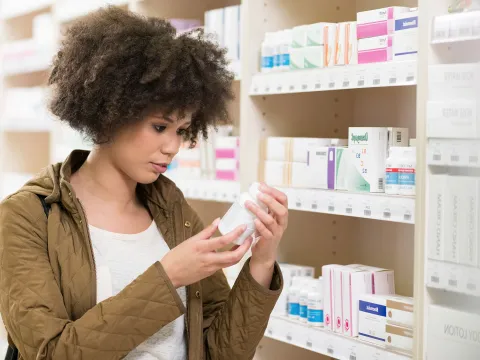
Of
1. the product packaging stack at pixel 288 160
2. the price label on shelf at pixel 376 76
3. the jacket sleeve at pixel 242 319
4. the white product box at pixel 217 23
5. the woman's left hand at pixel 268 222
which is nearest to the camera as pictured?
the woman's left hand at pixel 268 222

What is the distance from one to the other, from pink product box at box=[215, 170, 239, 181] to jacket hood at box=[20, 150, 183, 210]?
39.3 inches

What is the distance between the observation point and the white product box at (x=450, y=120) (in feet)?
6.31

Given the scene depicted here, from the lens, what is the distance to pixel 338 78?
2.48 m

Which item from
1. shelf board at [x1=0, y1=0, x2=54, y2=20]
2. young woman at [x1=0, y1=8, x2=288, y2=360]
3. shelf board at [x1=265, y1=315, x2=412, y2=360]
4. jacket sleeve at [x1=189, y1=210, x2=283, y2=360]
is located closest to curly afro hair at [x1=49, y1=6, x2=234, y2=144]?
young woman at [x1=0, y1=8, x2=288, y2=360]

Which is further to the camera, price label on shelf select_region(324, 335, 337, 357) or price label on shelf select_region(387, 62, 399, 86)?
price label on shelf select_region(324, 335, 337, 357)

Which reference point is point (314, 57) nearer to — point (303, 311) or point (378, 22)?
point (378, 22)

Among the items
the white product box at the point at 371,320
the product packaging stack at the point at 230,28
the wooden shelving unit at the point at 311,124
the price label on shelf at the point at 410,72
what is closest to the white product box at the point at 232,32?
the product packaging stack at the point at 230,28

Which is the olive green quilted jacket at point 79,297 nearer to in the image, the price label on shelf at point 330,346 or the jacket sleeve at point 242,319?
the jacket sleeve at point 242,319

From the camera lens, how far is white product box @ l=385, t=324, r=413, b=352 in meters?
2.25

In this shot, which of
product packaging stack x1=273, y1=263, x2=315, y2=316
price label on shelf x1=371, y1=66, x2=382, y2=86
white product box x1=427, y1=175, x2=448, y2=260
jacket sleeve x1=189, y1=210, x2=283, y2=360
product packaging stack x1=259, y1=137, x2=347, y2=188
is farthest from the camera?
product packaging stack x1=273, y1=263, x2=315, y2=316

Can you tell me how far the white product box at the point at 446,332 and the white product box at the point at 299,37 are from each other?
1.09m

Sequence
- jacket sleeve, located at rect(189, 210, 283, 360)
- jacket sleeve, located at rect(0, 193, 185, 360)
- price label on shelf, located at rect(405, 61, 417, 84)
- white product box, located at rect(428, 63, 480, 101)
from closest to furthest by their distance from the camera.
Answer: jacket sleeve, located at rect(0, 193, 185, 360), jacket sleeve, located at rect(189, 210, 283, 360), white product box, located at rect(428, 63, 480, 101), price label on shelf, located at rect(405, 61, 417, 84)

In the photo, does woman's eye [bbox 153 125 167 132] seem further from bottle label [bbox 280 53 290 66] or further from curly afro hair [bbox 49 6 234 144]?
bottle label [bbox 280 53 290 66]

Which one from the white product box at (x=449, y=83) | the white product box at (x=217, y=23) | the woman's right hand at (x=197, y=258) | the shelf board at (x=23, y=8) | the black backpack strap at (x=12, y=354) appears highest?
the shelf board at (x=23, y=8)
